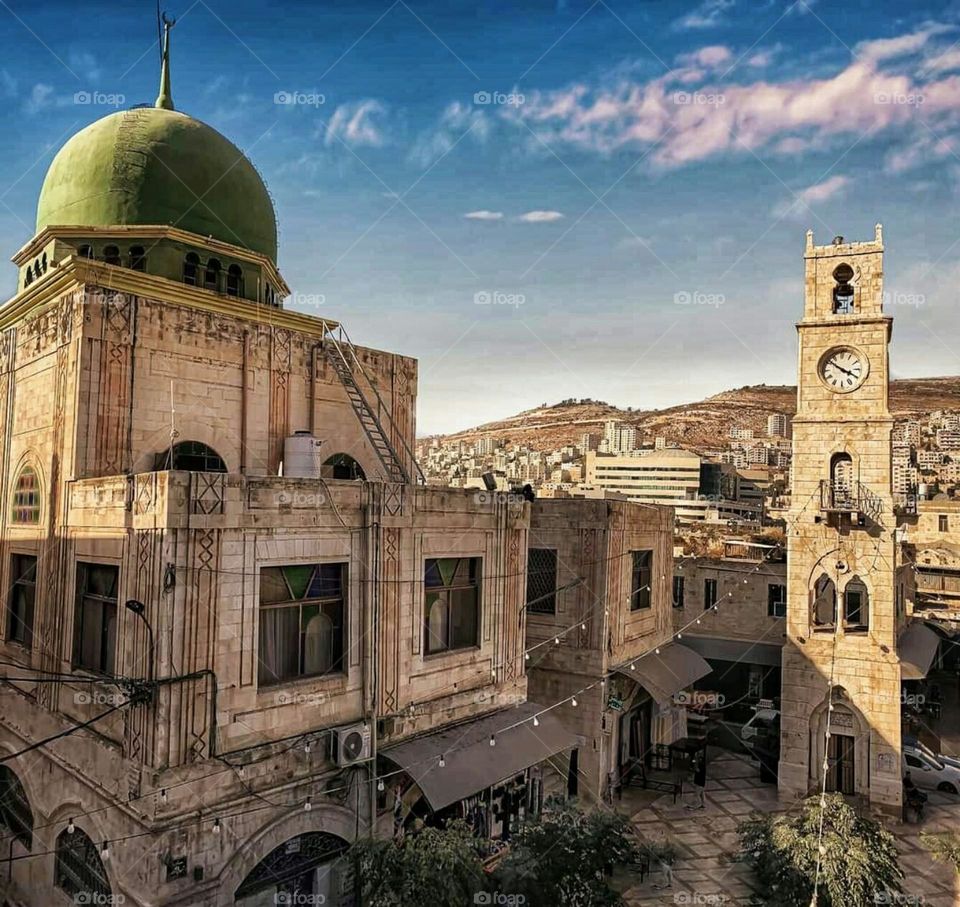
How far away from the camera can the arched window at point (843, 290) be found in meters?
21.8

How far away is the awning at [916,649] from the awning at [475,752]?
41.0 feet

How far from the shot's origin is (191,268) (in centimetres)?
1717

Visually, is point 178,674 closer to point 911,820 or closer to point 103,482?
point 103,482

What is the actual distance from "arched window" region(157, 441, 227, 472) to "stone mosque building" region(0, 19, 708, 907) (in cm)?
6

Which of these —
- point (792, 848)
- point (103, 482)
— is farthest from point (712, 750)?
point (103, 482)

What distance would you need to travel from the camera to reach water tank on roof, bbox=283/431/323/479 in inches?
569

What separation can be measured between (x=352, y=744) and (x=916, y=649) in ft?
74.5

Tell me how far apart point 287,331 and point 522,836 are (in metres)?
10.8

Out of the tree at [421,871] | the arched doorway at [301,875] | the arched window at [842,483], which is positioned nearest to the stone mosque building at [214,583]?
the arched doorway at [301,875]

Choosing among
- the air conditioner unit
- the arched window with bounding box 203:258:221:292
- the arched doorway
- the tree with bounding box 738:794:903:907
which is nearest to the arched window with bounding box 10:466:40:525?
the arched window with bounding box 203:258:221:292
